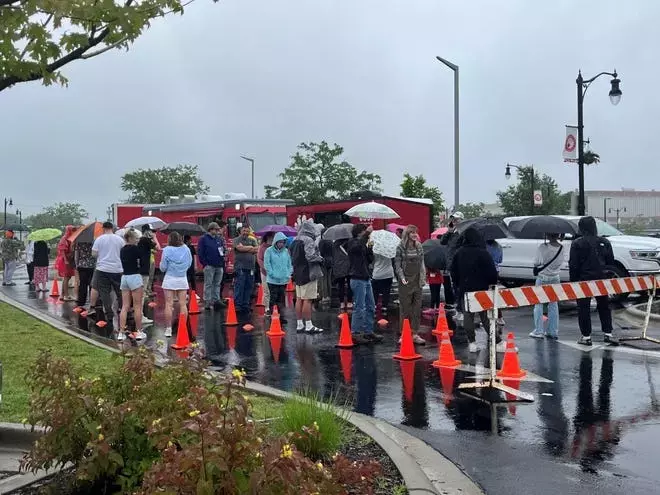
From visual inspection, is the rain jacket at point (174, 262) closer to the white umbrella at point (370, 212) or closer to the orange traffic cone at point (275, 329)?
the orange traffic cone at point (275, 329)

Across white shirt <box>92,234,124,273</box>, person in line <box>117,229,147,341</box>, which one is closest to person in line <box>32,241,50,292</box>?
white shirt <box>92,234,124,273</box>

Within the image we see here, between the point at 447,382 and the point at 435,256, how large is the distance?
554 centimetres

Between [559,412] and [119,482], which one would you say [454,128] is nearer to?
[559,412]

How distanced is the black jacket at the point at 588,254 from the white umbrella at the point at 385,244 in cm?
283

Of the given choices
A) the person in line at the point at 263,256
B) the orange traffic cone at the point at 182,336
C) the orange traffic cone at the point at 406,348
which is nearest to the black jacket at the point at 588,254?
the orange traffic cone at the point at 406,348

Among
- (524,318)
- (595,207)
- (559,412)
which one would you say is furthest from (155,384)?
(595,207)

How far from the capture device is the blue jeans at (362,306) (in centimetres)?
1127

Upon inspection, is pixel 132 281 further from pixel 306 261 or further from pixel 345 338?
pixel 345 338

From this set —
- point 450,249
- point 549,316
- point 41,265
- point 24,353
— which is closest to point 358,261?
point 450,249

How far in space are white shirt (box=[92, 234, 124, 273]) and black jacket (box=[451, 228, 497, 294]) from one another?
566 centimetres

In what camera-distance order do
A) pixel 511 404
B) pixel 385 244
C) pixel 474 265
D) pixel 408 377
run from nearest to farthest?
pixel 511 404 < pixel 408 377 < pixel 474 265 < pixel 385 244

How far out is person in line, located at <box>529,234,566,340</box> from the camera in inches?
453

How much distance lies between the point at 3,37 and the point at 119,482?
3359 millimetres

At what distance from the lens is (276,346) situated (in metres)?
11.0
